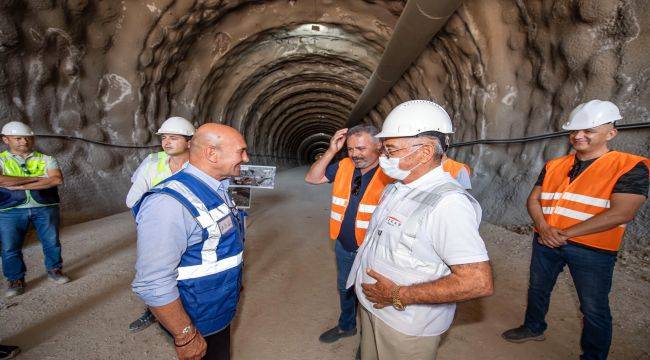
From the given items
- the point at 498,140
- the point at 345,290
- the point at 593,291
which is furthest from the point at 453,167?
the point at 498,140

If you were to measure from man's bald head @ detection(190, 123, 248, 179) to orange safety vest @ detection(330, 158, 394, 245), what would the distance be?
114 centimetres

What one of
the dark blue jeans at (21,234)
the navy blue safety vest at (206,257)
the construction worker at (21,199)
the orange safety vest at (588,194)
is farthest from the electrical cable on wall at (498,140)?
the navy blue safety vest at (206,257)

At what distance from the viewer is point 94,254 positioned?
4.53 meters

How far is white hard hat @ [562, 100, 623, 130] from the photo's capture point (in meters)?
2.20

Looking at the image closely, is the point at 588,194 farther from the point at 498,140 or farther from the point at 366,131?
the point at 498,140

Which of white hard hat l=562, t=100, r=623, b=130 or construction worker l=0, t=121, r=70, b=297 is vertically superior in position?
white hard hat l=562, t=100, r=623, b=130

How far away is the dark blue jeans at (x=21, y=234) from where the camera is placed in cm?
328

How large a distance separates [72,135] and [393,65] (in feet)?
23.9

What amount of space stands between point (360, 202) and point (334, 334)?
1328mm

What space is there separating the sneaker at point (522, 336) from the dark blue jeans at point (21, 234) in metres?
5.01

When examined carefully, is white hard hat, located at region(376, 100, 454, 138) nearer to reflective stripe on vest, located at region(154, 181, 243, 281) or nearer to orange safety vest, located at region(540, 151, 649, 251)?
reflective stripe on vest, located at region(154, 181, 243, 281)

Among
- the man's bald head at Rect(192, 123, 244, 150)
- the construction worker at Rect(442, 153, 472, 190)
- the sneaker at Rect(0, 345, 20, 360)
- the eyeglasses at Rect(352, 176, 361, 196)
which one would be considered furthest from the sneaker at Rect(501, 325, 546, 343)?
the sneaker at Rect(0, 345, 20, 360)

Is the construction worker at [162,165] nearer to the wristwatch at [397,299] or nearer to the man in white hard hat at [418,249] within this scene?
the man in white hard hat at [418,249]

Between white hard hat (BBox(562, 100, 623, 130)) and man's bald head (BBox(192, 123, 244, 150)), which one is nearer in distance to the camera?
man's bald head (BBox(192, 123, 244, 150))
